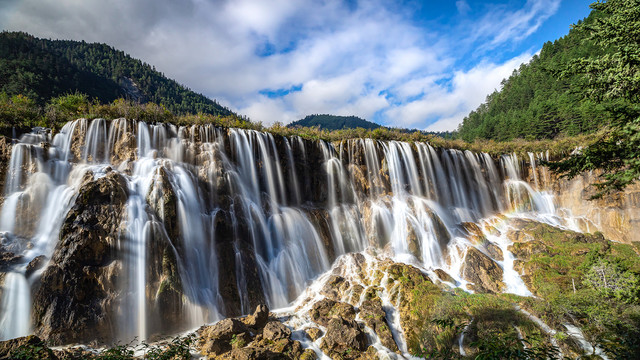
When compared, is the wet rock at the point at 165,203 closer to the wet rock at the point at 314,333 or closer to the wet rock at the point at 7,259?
the wet rock at the point at 7,259

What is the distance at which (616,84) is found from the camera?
5.71 meters

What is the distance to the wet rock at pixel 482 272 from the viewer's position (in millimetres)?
12289

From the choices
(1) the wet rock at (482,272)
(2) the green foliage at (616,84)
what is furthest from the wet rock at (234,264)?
(2) the green foliage at (616,84)

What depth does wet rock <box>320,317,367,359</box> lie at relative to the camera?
25.4 ft

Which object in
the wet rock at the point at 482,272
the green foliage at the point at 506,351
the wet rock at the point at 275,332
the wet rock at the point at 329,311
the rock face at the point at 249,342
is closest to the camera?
the green foliage at the point at 506,351

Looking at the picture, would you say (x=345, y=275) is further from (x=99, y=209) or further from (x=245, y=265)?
(x=99, y=209)

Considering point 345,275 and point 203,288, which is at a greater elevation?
point 203,288

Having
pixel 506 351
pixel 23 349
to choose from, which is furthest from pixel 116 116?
pixel 506 351

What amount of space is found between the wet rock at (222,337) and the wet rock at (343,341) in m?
2.62

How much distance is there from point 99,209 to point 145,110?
20.7 ft

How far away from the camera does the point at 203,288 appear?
33.0 ft

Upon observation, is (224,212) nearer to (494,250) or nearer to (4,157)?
(4,157)

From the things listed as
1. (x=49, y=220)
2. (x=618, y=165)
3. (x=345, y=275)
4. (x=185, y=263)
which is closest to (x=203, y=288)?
(x=185, y=263)

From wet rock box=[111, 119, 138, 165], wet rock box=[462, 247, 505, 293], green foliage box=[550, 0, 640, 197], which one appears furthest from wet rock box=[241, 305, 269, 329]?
green foliage box=[550, 0, 640, 197]
